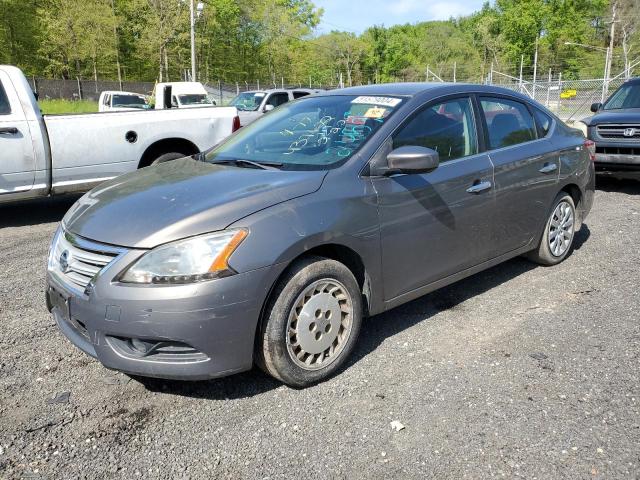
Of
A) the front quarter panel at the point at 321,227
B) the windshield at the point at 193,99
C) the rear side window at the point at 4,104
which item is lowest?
the front quarter panel at the point at 321,227

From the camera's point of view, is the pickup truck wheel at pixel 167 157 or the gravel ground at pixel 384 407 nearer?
the gravel ground at pixel 384 407

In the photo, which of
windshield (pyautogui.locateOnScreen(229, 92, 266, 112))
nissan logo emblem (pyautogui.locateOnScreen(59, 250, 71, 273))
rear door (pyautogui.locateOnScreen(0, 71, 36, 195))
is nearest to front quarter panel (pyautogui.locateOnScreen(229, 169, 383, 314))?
nissan logo emblem (pyautogui.locateOnScreen(59, 250, 71, 273))

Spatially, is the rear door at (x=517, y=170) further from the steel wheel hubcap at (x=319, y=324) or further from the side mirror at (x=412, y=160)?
the steel wheel hubcap at (x=319, y=324)

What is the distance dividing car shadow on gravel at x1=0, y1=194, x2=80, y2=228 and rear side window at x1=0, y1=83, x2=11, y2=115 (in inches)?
54.3

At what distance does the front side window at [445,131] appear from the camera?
360cm

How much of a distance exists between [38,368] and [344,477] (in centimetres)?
203

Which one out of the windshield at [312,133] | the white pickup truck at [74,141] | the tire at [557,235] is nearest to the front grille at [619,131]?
the tire at [557,235]

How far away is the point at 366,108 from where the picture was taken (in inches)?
147

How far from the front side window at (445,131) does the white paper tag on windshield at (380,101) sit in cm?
18

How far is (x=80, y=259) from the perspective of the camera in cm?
287

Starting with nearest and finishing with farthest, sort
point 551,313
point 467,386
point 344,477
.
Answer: point 344,477 < point 467,386 < point 551,313

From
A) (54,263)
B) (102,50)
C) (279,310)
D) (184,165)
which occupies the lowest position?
(279,310)

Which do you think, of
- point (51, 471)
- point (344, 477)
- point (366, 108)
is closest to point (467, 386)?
point (344, 477)

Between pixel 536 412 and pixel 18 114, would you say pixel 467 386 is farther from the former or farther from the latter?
pixel 18 114
